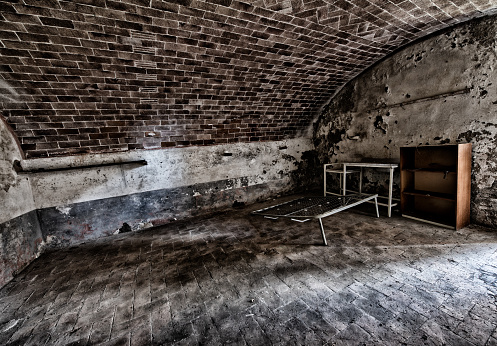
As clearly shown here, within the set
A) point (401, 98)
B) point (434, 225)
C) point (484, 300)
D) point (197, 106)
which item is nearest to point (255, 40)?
point (197, 106)

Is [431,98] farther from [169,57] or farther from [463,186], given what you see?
[169,57]

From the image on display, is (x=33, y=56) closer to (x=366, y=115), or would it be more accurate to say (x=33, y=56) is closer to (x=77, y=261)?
(x=77, y=261)

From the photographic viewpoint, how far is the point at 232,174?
5613mm

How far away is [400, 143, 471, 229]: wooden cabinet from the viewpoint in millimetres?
3496

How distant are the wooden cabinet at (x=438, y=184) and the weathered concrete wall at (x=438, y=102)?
0.23 meters

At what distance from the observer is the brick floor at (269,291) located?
185 cm

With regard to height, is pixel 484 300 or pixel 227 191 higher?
pixel 227 191

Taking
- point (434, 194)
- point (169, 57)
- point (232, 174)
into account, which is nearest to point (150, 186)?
point (232, 174)

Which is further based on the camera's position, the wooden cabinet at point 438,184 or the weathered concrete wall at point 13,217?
the wooden cabinet at point 438,184

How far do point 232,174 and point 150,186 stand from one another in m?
1.96

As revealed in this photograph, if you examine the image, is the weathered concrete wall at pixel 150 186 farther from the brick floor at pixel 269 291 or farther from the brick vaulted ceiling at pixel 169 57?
the brick floor at pixel 269 291

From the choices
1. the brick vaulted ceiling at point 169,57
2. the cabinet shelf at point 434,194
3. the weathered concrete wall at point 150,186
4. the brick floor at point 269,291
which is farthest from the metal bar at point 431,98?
the weathered concrete wall at point 150,186

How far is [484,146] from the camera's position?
354cm

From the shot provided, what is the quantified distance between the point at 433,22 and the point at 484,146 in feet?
7.10
